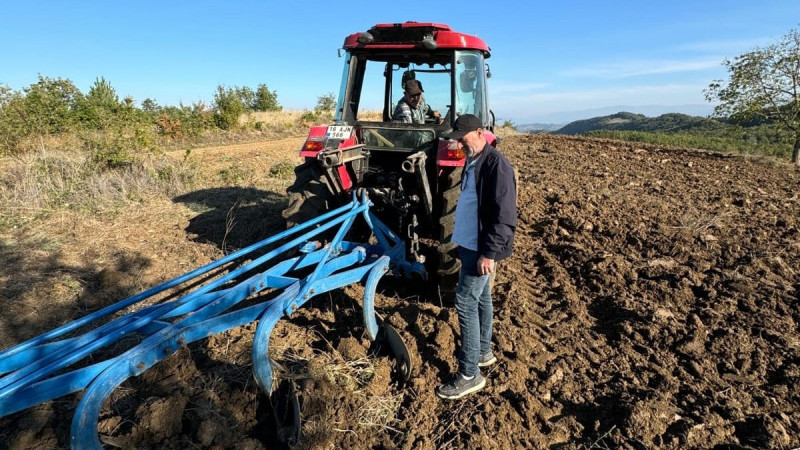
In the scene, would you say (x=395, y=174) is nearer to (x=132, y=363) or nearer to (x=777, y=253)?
(x=132, y=363)

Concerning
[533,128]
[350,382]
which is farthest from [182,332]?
[533,128]

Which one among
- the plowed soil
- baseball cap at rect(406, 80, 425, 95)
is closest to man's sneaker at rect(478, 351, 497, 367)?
the plowed soil

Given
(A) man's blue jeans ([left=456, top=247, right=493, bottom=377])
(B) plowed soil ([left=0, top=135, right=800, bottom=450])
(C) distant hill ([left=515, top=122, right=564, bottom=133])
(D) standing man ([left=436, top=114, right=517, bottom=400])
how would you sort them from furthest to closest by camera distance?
(C) distant hill ([left=515, top=122, right=564, bottom=133]) → (A) man's blue jeans ([left=456, top=247, right=493, bottom=377]) → (D) standing man ([left=436, top=114, right=517, bottom=400]) → (B) plowed soil ([left=0, top=135, right=800, bottom=450])

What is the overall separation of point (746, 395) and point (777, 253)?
258cm

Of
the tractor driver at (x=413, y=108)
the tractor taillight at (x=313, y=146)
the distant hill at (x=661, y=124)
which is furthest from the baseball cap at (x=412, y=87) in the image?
the distant hill at (x=661, y=124)

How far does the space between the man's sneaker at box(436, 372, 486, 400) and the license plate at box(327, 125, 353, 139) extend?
2.19 meters

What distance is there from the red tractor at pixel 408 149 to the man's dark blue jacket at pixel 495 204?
2.49 feet

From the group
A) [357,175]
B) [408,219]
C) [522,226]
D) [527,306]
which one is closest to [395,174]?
[357,175]

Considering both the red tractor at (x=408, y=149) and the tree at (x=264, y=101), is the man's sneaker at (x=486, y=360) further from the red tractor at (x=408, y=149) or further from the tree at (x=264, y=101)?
the tree at (x=264, y=101)

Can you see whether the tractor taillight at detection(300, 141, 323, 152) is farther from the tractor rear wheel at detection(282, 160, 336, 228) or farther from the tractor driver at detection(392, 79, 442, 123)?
the tractor driver at detection(392, 79, 442, 123)

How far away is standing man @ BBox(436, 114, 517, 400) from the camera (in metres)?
2.55

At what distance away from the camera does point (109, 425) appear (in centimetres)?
241

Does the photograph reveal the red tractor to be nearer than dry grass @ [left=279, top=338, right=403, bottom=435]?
No

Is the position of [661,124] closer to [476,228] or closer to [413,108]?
[413,108]
